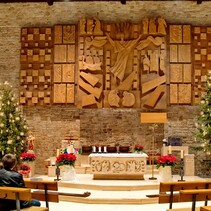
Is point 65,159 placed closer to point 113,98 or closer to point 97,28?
point 113,98

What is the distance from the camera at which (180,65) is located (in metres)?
13.9

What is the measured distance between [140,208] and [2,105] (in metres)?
6.09

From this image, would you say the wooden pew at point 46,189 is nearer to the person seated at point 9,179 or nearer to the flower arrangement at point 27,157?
the person seated at point 9,179

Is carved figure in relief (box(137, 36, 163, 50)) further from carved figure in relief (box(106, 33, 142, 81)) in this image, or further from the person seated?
the person seated

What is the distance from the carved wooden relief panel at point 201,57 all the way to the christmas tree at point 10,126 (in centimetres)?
539

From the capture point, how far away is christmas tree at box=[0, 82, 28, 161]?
12773 millimetres

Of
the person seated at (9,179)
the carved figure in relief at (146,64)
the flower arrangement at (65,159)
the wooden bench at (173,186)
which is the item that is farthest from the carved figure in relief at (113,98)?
the person seated at (9,179)

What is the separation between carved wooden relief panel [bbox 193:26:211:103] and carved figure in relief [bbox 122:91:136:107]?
195 centimetres

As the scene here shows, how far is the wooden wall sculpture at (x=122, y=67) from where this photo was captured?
13.7 m

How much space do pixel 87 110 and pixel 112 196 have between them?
15.9 feet

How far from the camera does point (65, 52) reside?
13992mm

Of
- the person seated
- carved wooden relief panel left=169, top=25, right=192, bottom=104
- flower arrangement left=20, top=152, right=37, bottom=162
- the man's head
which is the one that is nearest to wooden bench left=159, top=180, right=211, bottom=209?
the person seated

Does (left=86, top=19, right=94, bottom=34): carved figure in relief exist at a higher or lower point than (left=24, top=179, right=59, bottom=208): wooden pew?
higher

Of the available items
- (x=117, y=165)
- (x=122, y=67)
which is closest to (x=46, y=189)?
(x=117, y=165)
